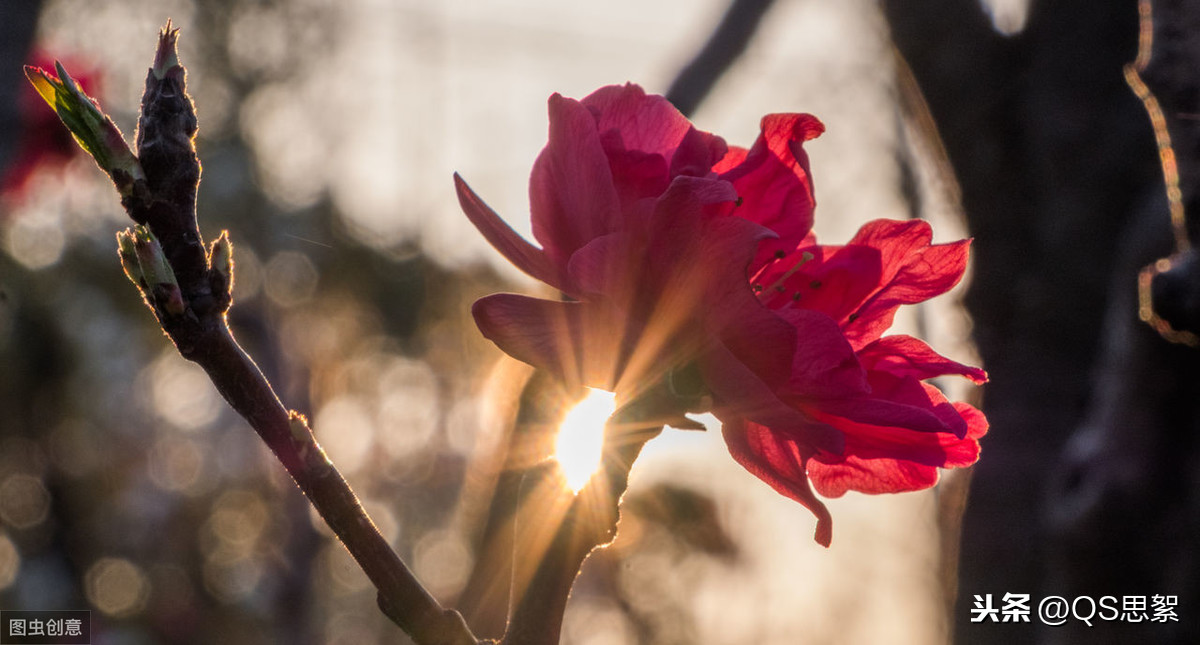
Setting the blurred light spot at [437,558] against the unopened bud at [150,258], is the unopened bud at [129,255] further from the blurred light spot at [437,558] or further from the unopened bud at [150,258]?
the blurred light spot at [437,558]

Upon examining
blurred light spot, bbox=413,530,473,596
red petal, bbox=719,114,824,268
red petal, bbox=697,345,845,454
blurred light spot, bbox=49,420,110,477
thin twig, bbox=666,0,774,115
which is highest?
blurred light spot, bbox=49,420,110,477

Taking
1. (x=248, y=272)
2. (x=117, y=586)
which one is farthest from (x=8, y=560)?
(x=248, y=272)

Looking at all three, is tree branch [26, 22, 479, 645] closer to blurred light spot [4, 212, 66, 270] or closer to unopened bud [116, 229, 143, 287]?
unopened bud [116, 229, 143, 287]

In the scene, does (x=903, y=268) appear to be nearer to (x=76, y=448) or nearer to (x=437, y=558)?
(x=437, y=558)

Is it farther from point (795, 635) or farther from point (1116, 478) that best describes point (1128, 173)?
point (795, 635)

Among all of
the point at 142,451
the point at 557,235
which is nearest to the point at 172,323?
the point at 557,235

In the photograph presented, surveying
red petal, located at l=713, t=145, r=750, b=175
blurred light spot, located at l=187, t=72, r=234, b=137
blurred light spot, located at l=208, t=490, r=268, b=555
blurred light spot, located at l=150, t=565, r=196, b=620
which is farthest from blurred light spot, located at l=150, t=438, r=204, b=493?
red petal, located at l=713, t=145, r=750, b=175
